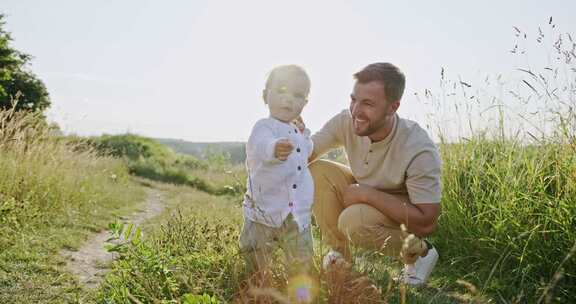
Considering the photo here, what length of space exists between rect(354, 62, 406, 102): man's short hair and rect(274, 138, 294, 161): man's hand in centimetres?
115

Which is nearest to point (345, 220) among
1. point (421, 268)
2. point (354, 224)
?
point (354, 224)

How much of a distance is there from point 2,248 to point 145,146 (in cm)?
1822

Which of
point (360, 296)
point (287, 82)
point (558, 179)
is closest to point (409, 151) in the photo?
point (558, 179)

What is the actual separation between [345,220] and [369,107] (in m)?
0.85

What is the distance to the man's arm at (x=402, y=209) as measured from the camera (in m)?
3.42

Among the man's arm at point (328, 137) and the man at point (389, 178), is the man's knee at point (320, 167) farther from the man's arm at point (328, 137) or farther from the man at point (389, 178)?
the man at point (389, 178)

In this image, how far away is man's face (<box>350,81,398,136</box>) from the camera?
340cm

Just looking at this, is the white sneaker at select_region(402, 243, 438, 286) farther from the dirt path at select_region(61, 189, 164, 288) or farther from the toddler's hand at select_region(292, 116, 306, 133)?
the dirt path at select_region(61, 189, 164, 288)

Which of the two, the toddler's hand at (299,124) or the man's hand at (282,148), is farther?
the toddler's hand at (299,124)

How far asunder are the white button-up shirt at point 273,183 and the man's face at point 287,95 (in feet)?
0.22

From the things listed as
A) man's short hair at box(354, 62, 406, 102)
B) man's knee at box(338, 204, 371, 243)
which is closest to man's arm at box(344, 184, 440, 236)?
man's knee at box(338, 204, 371, 243)

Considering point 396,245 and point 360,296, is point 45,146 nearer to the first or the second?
point 396,245

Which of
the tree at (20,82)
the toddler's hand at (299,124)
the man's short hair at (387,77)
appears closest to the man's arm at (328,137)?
the man's short hair at (387,77)

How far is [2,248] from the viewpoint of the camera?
3730 mm
